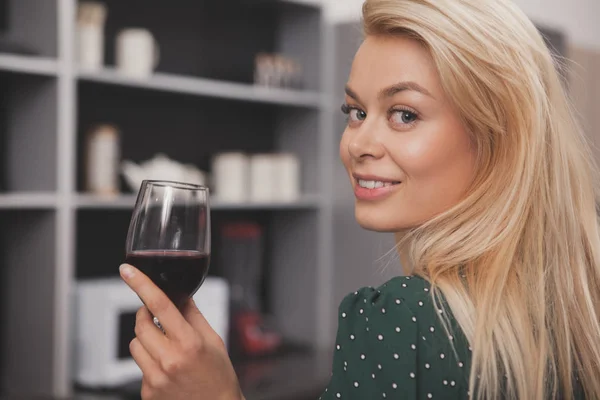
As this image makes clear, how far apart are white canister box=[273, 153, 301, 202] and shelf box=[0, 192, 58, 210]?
110 centimetres

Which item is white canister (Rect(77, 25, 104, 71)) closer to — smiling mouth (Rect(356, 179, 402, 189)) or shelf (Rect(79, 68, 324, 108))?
shelf (Rect(79, 68, 324, 108))

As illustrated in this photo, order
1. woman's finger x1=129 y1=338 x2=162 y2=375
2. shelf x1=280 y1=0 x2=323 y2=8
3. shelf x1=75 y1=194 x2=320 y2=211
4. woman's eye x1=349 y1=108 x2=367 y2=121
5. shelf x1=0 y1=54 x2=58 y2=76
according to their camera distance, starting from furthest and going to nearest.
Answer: shelf x1=280 y1=0 x2=323 y2=8 → shelf x1=75 y1=194 x2=320 y2=211 → shelf x1=0 y1=54 x2=58 y2=76 → woman's eye x1=349 y1=108 x2=367 y2=121 → woman's finger x1=129 y1=338 x2=162 y2=375

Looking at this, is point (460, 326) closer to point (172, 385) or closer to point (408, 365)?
point (408, 365)

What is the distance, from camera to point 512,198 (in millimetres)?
983

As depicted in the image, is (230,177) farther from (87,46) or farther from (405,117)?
(405,117)

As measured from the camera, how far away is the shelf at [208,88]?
2.63 metres

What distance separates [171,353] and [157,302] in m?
0.07

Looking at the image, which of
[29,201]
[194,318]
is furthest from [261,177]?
[194,318]

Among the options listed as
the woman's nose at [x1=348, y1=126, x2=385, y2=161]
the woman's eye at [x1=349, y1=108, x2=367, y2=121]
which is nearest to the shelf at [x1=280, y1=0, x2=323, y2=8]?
the woman's eye at [x1=349, y1=108, x2=367, y2=121]

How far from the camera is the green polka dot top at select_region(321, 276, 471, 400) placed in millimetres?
850

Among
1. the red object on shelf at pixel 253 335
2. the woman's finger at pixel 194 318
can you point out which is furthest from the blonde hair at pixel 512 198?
the red object on shelf at pixel 253 335

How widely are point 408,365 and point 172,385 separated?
309 millimetres

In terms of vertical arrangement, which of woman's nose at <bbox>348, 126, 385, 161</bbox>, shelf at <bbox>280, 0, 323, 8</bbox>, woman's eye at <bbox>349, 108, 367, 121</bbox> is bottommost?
woman's nose at <bbox>348, 126, 385, 161</bbox>

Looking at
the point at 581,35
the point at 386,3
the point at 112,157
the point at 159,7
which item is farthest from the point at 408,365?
the point at 581,35
